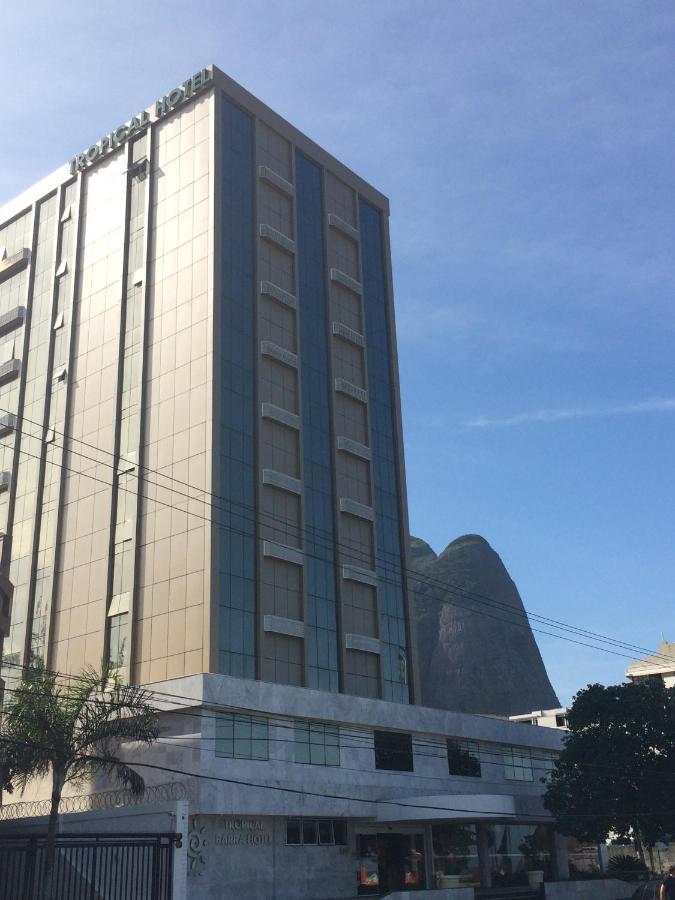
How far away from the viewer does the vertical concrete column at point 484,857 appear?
55.8 m

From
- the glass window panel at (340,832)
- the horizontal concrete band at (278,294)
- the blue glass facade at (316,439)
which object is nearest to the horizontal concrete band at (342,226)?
the blue glass facade at (316,439)

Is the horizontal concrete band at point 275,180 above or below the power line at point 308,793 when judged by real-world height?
above

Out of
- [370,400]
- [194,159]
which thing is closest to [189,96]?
[194,159]

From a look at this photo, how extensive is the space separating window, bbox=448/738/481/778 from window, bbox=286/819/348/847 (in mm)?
10079

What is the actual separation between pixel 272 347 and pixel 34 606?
23447 millimetres

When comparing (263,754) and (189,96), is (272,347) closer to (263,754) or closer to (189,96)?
(189,96)

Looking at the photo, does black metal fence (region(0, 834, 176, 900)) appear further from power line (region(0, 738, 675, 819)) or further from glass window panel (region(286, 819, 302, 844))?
glass window panel (region(286, 819, 302, 844))

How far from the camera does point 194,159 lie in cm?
6681

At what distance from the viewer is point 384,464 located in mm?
70125

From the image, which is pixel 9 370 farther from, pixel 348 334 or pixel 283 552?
pixel 283 552


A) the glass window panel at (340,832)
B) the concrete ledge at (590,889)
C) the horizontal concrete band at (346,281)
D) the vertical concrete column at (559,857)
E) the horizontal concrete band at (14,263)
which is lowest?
the concrete ledge at (590,889)

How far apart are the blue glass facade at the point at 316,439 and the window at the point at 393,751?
458cm

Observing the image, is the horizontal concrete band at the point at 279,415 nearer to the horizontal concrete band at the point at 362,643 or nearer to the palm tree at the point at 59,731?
the horizontal concrete band at the point at 362,643

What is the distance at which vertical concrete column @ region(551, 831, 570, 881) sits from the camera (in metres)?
61.9
